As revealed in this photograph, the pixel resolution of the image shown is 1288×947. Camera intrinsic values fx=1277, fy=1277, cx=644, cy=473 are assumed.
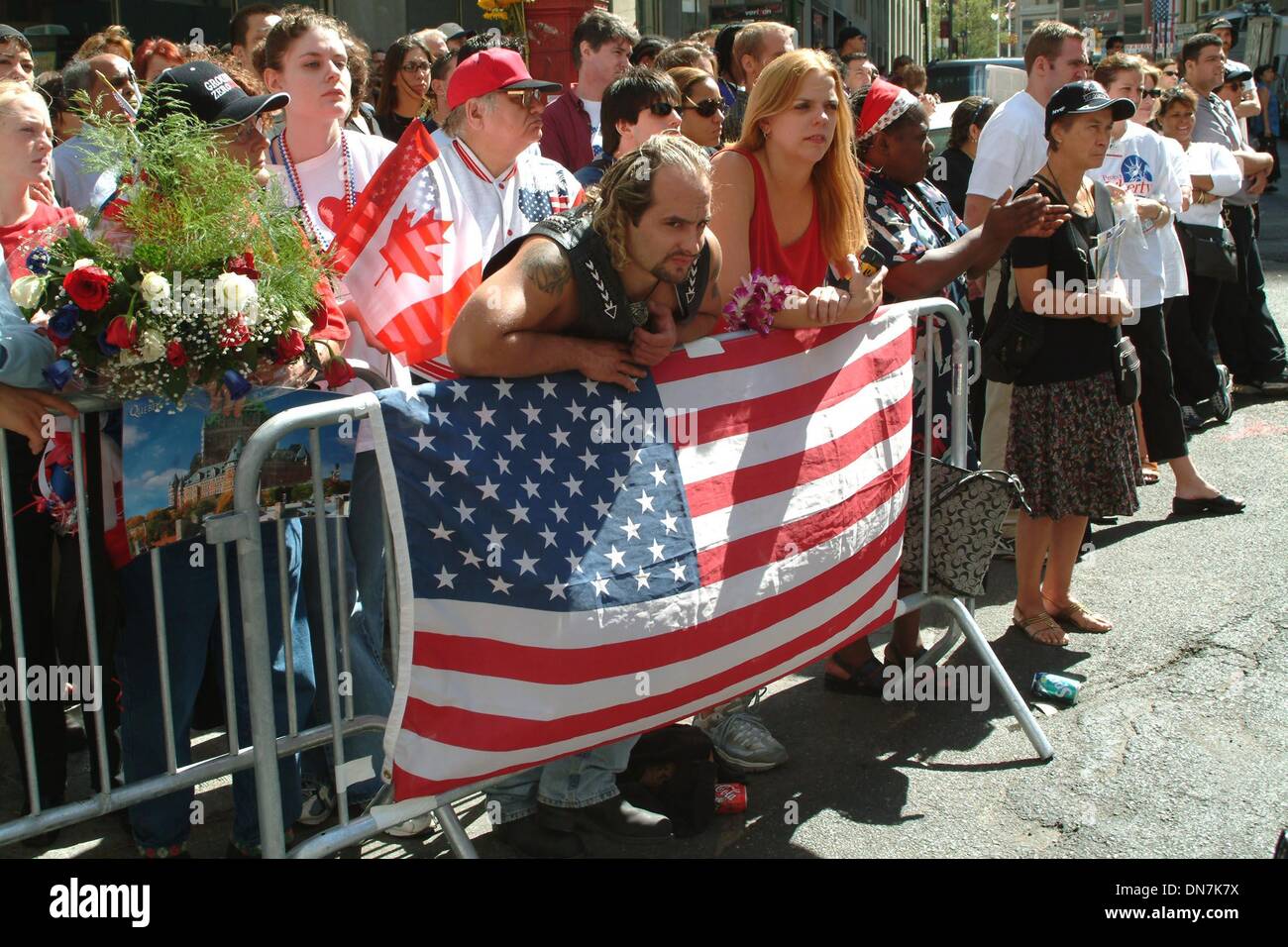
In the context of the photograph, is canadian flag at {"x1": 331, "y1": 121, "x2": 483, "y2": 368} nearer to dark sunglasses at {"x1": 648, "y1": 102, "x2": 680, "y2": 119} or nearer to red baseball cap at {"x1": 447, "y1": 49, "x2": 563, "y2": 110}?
red baseball cap at {"x1": 447, "y1": 49, "x2": 563, "y2": 110}

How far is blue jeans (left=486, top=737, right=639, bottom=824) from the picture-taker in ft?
12.9

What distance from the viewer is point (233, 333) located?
3188 mm

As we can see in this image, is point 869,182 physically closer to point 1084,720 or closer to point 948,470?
point 948,470

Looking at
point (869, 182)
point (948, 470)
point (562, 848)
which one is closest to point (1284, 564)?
point (948, 470)

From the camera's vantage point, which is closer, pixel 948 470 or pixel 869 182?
pixel 948 470

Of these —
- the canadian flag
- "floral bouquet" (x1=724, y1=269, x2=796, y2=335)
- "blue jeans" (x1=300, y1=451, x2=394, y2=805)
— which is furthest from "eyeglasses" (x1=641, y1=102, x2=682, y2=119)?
"blue jeans" (x1=300, y1=451, x2=394, y2=805)

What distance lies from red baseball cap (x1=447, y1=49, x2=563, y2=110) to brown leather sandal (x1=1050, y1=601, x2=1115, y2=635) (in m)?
3.22

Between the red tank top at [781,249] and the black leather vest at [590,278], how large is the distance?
0.91m

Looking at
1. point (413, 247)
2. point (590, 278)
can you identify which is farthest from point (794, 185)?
point (413, 247)

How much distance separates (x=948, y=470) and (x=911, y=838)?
1.40 metres

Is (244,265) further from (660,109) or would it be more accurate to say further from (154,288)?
(660,109)

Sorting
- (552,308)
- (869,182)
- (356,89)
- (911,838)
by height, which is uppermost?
(356,89)

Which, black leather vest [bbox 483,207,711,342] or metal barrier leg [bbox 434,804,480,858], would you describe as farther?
black leather vest [bbox 483,207,711,342]

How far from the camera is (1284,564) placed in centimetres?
621
